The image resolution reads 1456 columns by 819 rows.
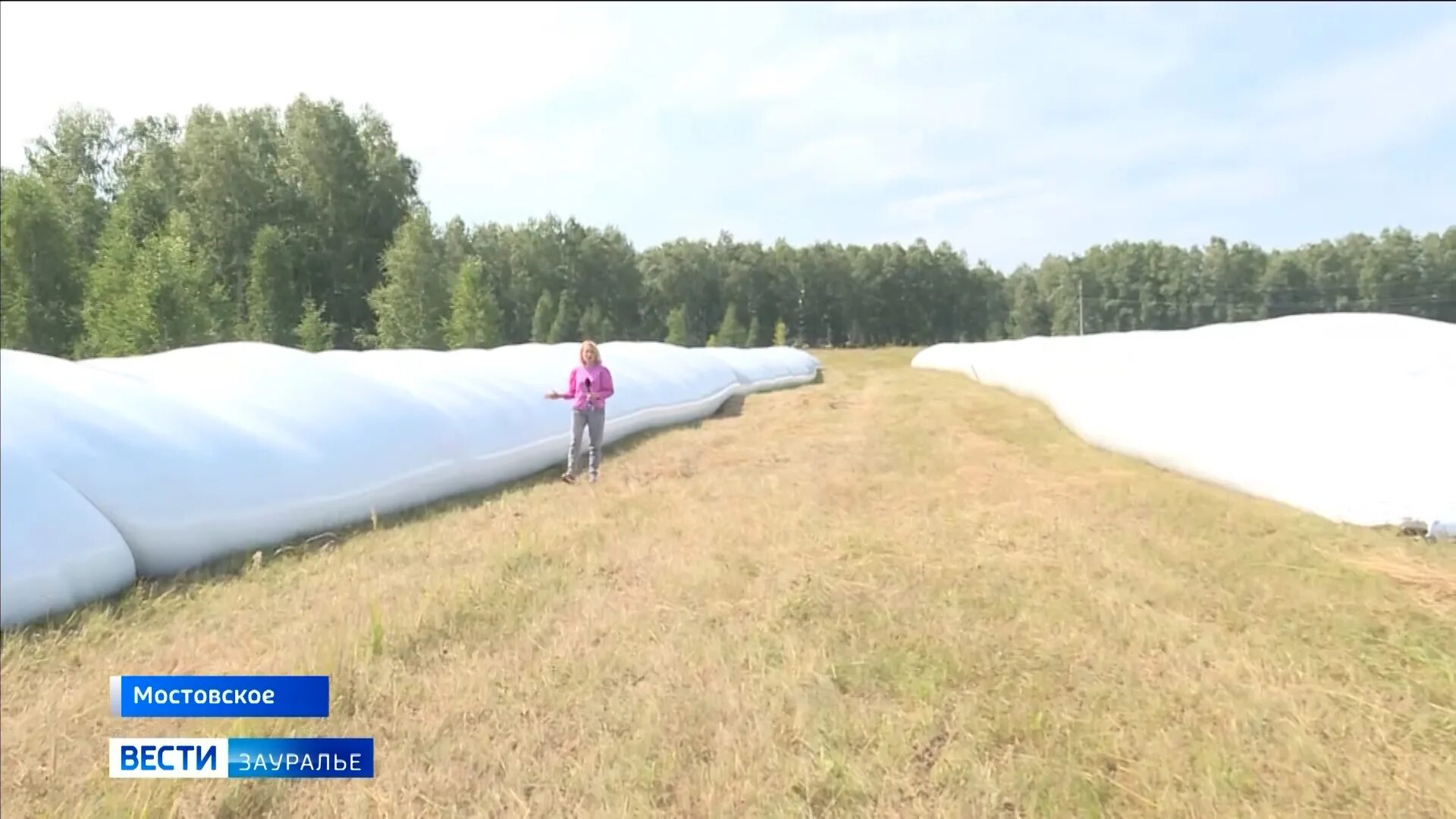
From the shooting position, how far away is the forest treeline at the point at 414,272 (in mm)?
23328

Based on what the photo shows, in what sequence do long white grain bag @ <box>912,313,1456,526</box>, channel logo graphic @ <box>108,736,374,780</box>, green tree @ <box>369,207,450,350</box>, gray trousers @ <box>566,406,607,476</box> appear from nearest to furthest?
channel logo graphic @ <box>108,736,374,780</box> → long white grain bag @ <box>912,313,1456,526</box> → gray trousers @ <box>566,406,607,476</box> → green tree @ <box>369,207,450,350</box>

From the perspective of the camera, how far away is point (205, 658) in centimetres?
352

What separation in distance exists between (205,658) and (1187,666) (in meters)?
3.90

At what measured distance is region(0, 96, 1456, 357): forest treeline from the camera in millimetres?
23328

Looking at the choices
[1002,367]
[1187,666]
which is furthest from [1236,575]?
[1002,367]

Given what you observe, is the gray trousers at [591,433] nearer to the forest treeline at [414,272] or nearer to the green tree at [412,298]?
the forest treeline at [414,272]

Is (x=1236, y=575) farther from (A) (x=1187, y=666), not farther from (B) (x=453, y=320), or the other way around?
(B) (x=453, y=320)

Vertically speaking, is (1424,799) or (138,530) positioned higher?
(138,530)

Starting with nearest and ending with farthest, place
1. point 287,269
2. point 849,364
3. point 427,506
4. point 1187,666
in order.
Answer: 1. point 1187,666
2. point 427,506
3. point 287,269
4. point 849,364

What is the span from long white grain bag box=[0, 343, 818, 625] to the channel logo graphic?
1.62m

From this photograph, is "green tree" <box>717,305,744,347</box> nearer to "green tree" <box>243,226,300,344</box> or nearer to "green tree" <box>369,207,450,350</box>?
"green tree" <box>369,207,450,350</box>

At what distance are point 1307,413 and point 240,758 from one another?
24.5ft

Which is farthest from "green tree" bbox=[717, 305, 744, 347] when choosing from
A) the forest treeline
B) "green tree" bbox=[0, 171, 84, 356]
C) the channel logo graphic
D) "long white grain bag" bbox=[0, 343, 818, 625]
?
the channel logo graphic

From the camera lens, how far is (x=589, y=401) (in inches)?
340
